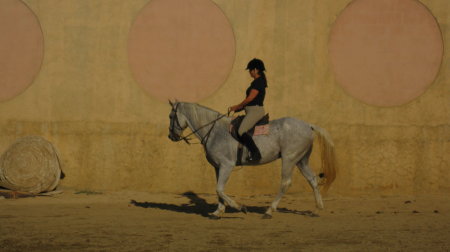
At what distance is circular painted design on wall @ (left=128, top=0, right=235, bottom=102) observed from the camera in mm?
15664

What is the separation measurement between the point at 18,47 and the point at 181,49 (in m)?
4.05

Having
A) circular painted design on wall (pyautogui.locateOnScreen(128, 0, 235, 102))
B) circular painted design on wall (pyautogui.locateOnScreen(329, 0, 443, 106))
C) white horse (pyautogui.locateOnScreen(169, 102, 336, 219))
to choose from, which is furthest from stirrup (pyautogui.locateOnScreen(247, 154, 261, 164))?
circular painted design on wall (pyautogui.locateOnScreen(329, 0, 443, 106))

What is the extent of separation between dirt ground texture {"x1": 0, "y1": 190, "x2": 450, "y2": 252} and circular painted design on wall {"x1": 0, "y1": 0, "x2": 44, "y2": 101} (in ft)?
10.1

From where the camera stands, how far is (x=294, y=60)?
15.7 m

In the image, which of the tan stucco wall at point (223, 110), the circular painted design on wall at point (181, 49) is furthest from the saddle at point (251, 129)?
the circular painted design on wall at point (181, 49)

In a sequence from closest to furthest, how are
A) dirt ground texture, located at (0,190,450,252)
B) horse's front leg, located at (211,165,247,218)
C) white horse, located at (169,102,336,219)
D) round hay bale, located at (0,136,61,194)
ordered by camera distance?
dirt ground texture, located at (0,190,450,252)
horse's front leg, located at (211,165,247,218)
white horse, located at (169,102,336,219)
round hay bale, located at (0,136,61,194)

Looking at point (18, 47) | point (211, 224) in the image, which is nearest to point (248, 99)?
point (211, 224)

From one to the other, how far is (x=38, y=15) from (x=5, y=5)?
0.89m

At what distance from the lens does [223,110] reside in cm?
1559

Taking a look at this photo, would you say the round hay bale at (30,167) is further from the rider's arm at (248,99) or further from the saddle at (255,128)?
the rider's arm at (248,99)

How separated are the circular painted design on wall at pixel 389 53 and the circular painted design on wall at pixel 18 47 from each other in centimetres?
727

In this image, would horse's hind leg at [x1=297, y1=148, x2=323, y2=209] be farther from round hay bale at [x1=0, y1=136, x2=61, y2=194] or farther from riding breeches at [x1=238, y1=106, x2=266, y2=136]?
round hay bale at [x1=0, y1=136, x2=61, y2=194]

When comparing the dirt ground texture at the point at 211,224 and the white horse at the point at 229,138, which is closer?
the dirt ground texture at the point at 211,224

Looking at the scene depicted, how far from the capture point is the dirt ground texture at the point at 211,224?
27.9 ft
